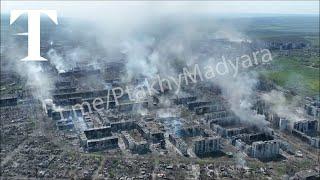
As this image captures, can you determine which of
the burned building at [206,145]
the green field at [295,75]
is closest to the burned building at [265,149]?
the burned building at [206,145]

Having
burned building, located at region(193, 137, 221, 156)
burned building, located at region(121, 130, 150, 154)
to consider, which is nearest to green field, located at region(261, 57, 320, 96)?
burned building, located at region(193, 137, 221, 156)

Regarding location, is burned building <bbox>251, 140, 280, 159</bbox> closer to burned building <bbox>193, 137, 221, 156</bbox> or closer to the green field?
burned building <bbox>193, 137, 221, 156</bbox>

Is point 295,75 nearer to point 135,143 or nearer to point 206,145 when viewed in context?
point 206,145

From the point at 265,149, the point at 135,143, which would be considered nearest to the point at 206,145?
the point at 265,149

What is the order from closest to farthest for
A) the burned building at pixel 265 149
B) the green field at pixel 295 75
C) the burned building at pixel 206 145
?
→ the burned building at pixel 265 149, the burned building at pixel 206 145, the green field at pixel 295 75

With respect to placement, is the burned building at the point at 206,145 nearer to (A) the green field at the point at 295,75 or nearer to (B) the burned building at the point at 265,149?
(B) the burned building at the point at 265,149

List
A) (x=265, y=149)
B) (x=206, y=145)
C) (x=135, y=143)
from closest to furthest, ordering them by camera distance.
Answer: (x=265, y=149), (x=135, y=143), (x=206, y=145)

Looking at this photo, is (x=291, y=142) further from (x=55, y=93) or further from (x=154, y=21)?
(x=154, y=21)

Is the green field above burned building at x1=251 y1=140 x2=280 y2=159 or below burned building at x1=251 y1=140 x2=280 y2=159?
above

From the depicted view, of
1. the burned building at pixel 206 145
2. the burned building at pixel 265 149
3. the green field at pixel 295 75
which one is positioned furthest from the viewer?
the green field at pixel 295 75

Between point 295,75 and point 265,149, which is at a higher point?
point 295,75

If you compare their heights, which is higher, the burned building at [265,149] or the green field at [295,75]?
the green field at [295,75]
